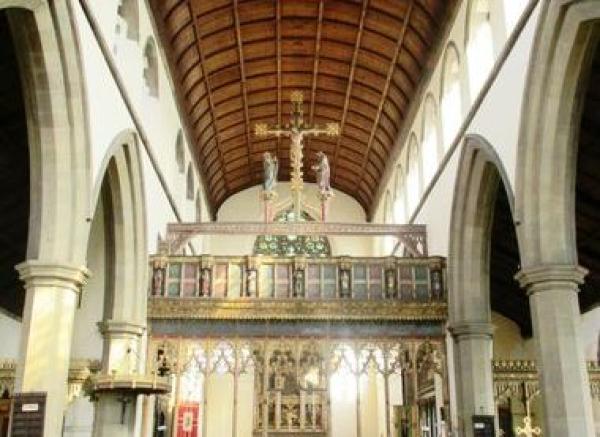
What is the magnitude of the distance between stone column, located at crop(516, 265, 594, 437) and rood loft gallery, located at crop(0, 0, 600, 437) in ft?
0.08

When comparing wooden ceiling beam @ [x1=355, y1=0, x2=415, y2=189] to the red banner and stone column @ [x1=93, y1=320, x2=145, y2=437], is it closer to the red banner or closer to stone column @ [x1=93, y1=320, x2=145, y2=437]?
stone column @ [x1=93, y1=320, x2=145, y2=437]

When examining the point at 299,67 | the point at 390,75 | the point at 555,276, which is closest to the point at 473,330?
the point at 555,276

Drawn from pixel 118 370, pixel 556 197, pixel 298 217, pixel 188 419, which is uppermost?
pixel 298 217

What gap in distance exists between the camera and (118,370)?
11.2 metres

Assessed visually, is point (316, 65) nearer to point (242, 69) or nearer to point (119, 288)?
point (242, 69)

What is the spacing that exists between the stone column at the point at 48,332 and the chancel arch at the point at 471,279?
19.7 ft

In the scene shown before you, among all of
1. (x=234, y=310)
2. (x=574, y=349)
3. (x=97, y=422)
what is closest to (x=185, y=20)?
(x=234, y=310)

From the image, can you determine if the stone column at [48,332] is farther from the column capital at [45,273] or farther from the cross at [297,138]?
the cross at [297,138]

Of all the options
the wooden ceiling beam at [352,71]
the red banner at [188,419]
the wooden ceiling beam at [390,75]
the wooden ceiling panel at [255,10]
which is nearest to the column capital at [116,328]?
the wooden ceiling panel at [255,10]

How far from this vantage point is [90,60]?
8.95 meters

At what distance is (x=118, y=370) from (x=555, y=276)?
21.0 feet

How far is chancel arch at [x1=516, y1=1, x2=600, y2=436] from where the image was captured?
7.99 meters

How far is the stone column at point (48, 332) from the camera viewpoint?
788cm

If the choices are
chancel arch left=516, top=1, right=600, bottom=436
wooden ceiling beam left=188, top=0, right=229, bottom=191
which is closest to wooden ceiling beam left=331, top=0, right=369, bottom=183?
wooden ceiling beam left=188, top=0, right=229, bottom=191
